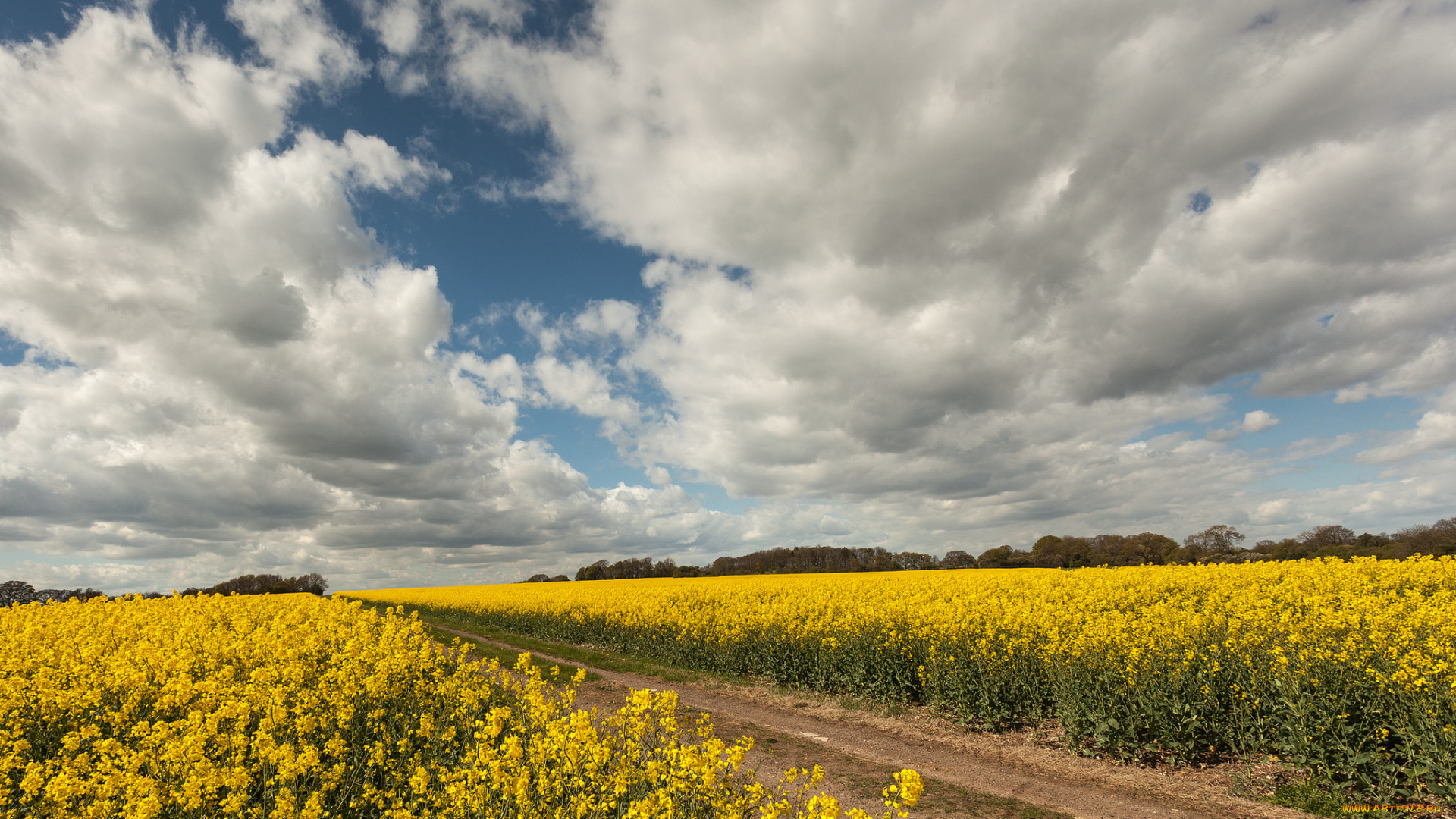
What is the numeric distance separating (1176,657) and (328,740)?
38.9 feet

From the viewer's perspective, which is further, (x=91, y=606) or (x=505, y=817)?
(x=91, y=606)

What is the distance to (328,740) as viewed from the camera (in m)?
5.89

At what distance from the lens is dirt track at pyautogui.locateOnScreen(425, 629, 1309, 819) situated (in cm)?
762

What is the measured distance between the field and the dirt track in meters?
0.57

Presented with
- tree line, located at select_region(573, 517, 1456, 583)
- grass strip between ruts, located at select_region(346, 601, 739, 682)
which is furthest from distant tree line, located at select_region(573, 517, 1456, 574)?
grass strip between ruts, located at select_region(346, 601, 739, 682)

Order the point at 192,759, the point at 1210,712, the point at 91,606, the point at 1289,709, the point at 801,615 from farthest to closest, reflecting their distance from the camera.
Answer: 1. the point at 801,615
2. the point at 91,606
3. the point at 1210,712
4. the point at 1289,709
5. the point at 192,759

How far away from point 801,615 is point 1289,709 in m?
10.7

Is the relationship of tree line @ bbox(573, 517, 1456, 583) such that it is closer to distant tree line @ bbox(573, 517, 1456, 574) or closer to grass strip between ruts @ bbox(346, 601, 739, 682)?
distant tree line @ bbox(573, 517, 1456, 574)

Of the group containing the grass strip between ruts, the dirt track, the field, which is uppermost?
the field

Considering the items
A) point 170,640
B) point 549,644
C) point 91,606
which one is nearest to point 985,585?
point 549,644

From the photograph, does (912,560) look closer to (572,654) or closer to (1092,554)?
(1092,554)

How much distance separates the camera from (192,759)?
15.9 ft

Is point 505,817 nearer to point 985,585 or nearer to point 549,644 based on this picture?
point 985,585

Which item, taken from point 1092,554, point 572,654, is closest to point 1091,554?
point 1092,554
